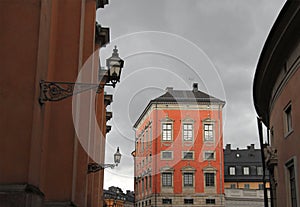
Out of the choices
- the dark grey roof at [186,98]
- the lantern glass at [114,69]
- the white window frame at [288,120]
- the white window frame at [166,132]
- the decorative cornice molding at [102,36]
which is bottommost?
the lantern glass at [114,69]

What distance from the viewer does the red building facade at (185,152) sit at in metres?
63.5

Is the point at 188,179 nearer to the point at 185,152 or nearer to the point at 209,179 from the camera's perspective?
the point at 209,179

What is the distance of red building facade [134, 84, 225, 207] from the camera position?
63469 mm

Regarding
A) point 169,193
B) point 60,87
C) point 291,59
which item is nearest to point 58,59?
point 60,87

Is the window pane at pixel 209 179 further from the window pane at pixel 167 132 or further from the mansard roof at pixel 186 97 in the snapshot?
the mansard roof at pixel 186 97

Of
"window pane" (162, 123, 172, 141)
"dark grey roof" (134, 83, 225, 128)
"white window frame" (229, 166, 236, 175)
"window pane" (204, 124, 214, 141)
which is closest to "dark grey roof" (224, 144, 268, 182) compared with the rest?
"white window frame" (229, 166, 236, 175)

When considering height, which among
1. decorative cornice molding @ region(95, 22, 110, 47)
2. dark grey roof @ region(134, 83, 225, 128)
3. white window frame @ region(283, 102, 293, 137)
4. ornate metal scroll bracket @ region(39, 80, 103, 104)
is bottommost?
ornate metal scroll bracket @ region(39, 80, 103, 104)

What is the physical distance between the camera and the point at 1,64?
8.46 m

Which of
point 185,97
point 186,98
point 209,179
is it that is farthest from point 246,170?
point 186,98

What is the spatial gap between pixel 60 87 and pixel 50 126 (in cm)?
295

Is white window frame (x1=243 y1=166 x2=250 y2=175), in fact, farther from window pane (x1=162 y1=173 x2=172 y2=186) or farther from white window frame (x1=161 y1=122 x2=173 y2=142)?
window pane (x1=162 y1=173 x2=172 y2=186)

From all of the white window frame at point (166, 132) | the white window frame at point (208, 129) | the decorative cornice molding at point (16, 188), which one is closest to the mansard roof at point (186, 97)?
the white window frame at point (208, 129)

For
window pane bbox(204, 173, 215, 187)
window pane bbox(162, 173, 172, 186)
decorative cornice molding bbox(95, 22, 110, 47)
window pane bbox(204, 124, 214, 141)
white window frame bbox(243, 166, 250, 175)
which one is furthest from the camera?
white window frame bbox(243, 166, 250, 175)

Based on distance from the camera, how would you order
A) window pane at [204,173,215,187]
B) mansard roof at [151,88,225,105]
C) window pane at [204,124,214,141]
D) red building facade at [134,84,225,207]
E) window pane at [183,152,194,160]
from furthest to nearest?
mansard roof at [151,88,225,105], window pane at [204,124,214,141], window pane at [183,152,194,160], window pane at [204,173,215,187], red building facade at [134,84,225,207]
